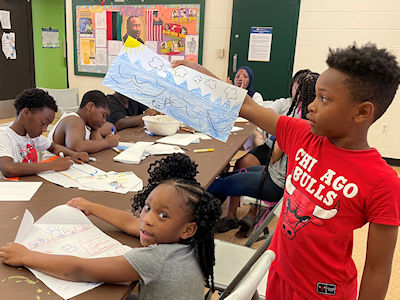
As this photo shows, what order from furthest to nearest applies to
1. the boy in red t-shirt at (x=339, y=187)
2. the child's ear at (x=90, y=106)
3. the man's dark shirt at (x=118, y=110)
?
1. the man's dark shirt at (x=118, y=110)
2. the child's ear at (x=90, y=106)
3. the boy in red t-shirt at (x=339, y=187)

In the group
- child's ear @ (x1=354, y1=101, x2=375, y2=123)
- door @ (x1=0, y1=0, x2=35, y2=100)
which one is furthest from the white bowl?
door @ (x1=0, y1=0, x2=35, y2=100)

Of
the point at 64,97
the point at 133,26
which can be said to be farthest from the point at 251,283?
the point at 133,26

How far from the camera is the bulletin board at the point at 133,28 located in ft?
17.3

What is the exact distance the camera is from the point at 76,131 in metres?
2.09

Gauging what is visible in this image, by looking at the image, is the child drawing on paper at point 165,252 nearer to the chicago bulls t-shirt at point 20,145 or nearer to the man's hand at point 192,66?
the man's hand at point 192,66

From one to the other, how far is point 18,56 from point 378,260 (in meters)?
6.29

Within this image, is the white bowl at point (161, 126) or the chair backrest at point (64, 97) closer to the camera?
the white bowl at point (161, 126)

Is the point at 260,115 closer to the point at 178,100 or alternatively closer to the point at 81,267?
the point at 178,100

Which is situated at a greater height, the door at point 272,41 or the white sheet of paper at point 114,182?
the door at point 272,41

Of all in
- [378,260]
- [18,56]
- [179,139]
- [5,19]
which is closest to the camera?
[378,260]

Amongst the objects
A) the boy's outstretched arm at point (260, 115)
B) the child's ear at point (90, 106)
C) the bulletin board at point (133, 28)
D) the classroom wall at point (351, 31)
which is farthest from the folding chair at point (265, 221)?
the bulletin board at point (133, 28)

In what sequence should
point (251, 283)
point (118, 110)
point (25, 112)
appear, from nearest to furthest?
Answer: point (251, 283) → point (25, 112) → point (118, 110)

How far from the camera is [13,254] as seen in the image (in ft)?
3.06

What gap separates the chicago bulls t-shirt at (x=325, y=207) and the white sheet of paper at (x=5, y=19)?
18.9ft
